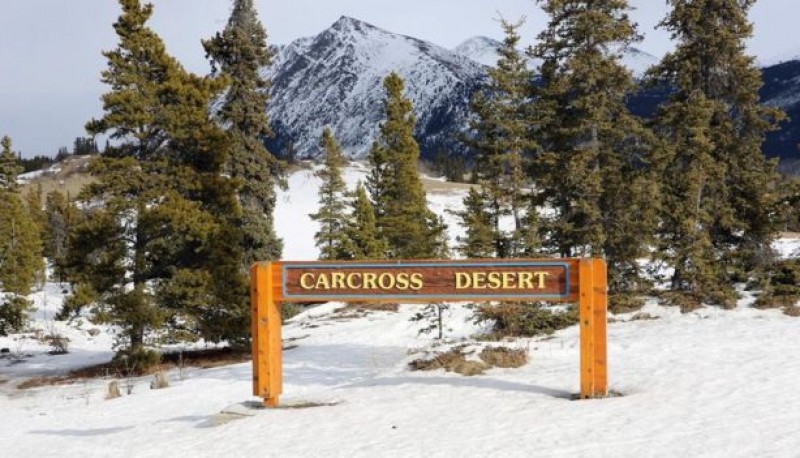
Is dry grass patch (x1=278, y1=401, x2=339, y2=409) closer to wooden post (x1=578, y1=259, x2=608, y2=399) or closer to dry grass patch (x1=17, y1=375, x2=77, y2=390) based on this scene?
wooden post (x1=578, y1=259, x2=608, y2=399)

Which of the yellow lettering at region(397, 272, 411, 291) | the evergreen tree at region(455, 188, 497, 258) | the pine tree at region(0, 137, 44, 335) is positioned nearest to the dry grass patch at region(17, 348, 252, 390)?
the evergreen tree at region(455, 188, 497, 258)

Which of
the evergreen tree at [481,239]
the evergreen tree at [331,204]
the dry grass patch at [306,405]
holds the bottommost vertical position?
the dry grass patch at [306,405]

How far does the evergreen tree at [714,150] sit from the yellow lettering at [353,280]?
11.6m

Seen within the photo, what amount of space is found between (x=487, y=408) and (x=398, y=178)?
30390 mm

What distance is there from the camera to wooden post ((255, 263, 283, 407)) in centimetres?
1036

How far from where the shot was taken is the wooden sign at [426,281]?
9.65 meters

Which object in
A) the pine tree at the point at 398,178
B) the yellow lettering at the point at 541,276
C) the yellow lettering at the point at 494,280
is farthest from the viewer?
the pine tree at the point at 398,178

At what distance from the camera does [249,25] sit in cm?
2905

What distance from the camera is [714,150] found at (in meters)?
21.2

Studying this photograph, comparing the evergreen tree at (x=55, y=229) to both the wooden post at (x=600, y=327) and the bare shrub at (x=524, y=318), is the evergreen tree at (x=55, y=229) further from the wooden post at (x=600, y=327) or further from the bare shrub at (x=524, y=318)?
the wooden post at (x=600, y=327)

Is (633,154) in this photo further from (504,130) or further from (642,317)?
(642,317)

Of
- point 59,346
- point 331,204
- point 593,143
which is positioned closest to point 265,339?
point 593,143

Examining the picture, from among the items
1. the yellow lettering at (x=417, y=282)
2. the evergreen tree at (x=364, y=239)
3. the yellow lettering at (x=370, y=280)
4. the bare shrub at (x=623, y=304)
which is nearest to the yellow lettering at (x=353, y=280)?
the yellow lettering at (x=370, y=280)

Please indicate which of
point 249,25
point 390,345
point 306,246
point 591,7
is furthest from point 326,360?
point 306,246
